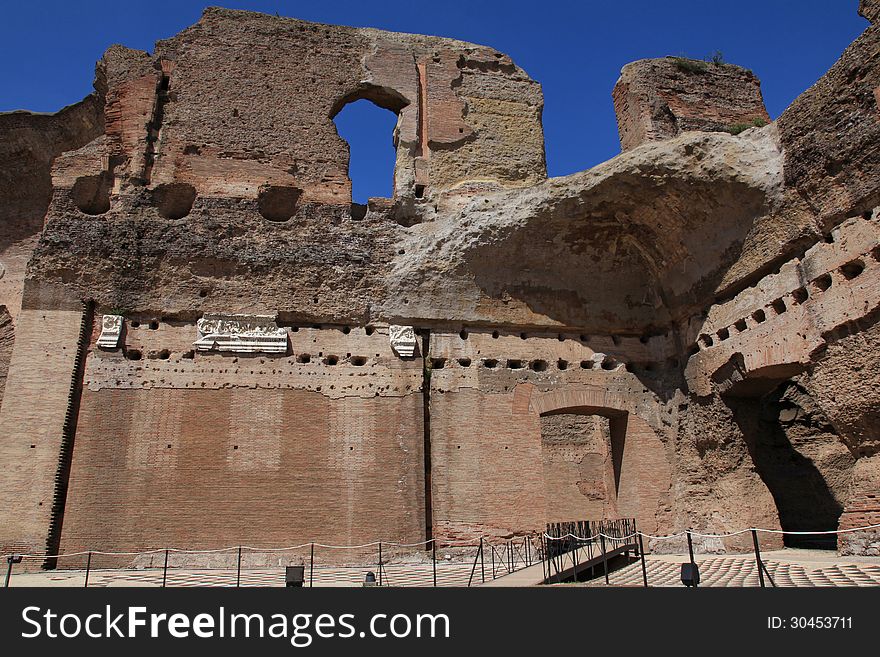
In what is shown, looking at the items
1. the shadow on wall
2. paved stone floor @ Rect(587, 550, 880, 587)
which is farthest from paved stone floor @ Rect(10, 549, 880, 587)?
the shadow on wall

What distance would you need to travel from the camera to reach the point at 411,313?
11.3m

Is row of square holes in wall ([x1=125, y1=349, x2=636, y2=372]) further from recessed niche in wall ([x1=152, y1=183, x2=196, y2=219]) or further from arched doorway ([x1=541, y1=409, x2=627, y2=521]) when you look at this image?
arched doorway ([x1=541, y1=409, x2=627, y2=521])

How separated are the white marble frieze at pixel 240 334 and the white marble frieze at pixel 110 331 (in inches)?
42.9

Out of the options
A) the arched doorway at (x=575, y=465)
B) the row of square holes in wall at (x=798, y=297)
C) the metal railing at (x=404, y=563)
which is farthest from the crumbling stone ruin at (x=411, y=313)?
the arched doorway at (x=575, y=465)

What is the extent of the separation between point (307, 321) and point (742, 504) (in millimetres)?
6961

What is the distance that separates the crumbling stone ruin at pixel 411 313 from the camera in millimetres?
9305

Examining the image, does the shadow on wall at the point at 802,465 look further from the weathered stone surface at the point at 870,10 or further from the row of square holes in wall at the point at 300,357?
the row of square holes in wall at the point at 300,357

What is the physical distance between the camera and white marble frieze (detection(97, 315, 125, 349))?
34.3ft

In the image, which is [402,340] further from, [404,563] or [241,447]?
[404,563]

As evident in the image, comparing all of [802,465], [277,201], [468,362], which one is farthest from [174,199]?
[802,465]

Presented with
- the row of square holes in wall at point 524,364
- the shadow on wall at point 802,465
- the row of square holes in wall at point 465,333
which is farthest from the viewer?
the shadow on wall at point 802,465

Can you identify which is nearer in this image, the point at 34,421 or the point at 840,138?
the point at 840,138

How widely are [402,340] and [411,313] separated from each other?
0.49 m
